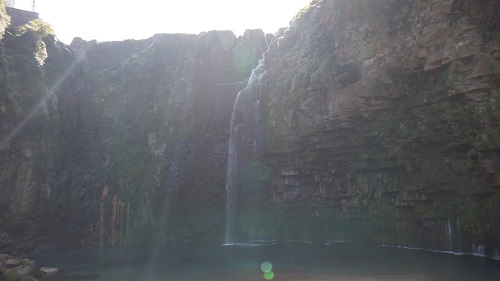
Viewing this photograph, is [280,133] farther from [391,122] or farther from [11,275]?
[11,275]

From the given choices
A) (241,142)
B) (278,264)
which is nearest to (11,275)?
(278,264)

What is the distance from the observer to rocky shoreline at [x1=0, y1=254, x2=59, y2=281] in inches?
571

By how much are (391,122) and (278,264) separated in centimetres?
997

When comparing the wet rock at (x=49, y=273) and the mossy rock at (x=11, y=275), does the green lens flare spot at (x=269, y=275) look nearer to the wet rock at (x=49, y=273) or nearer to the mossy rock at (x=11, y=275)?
the wet rock at (x=49, y=273)

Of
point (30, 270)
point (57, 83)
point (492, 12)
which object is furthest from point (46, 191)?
point (492, 12)

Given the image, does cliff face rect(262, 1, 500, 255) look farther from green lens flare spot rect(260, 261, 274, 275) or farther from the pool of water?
green lens flare spot rect(260, 261, 274, 275)

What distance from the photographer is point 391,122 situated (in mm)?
21344

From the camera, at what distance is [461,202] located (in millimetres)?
18641

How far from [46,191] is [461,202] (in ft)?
81.3

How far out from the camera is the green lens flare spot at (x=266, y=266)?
53.0ft

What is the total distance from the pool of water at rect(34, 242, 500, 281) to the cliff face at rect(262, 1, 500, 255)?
6.46ft

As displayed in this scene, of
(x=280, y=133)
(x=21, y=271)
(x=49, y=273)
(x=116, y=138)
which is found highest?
(x=116, y=138)

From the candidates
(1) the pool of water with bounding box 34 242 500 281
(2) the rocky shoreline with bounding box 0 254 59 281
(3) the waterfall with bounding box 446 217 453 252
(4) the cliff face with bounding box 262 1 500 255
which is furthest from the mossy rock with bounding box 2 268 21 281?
(3) the waterfall with bounding box 446 217 453 252

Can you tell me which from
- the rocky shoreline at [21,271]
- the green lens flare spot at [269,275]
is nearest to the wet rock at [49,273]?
the rocky shoreline at [21,271]
